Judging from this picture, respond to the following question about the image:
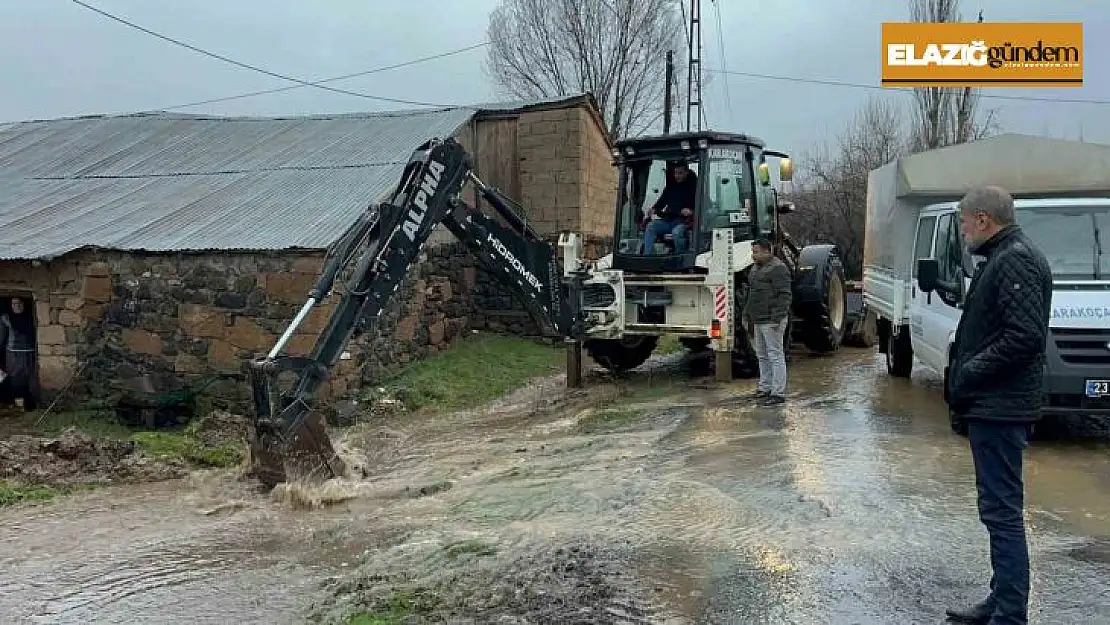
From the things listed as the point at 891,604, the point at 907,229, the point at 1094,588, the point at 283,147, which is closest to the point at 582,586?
the point at 891,604

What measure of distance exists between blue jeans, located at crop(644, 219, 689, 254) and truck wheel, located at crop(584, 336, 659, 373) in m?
1.38

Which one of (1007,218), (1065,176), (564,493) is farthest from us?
(1065,176)

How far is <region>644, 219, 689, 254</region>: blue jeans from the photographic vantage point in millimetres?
11190

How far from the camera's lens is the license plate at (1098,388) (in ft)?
23.0

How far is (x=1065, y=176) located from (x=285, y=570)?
9392 millimetres

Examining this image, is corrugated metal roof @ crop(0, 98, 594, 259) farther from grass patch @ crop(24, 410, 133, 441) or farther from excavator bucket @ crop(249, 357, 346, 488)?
excavator bucket @ crop(249, 357, 346, 488)

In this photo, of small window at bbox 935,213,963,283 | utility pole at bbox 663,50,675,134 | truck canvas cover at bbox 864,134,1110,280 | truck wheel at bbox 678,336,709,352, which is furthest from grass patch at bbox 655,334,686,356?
utility pole at bbox 663,50,675,134

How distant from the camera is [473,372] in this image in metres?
12.7

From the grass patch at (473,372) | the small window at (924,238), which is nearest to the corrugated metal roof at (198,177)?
the grass patch at (473,372)

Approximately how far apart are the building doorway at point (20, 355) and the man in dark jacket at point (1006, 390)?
1288 cm

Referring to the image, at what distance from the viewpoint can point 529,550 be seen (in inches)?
211

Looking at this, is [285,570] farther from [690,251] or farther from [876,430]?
[690,251]

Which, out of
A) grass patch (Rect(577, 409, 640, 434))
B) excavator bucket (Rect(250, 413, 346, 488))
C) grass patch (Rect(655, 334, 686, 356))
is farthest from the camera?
grass patch (Rect(655, 334, 686, 356))

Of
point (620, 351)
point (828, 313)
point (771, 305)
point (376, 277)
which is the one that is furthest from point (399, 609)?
point (828, 313)
